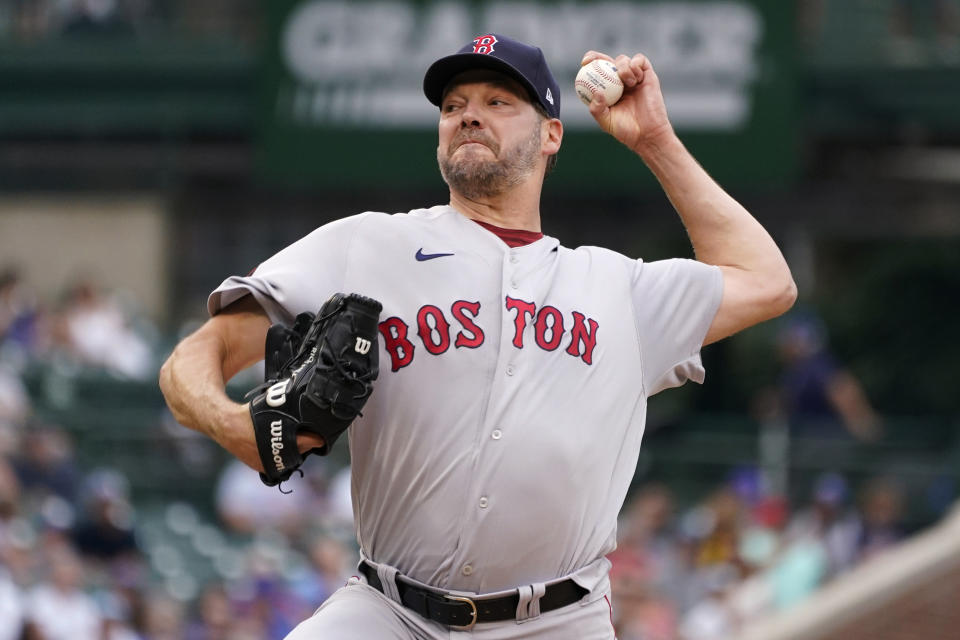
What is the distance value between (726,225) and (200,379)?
1335 millimetres

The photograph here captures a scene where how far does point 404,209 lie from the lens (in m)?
17.6

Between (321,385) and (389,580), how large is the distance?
1.87 ft

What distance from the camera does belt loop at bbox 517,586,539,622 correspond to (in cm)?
334

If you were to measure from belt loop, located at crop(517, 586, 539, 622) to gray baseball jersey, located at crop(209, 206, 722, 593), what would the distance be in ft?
0.12

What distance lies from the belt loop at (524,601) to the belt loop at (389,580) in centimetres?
25

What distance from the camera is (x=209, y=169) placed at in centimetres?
1750

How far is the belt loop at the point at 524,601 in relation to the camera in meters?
3.34

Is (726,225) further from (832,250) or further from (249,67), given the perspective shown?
(832,250)

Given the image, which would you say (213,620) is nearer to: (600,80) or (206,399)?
(600,80)

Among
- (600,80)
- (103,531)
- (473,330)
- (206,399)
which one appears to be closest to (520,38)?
(103,531)

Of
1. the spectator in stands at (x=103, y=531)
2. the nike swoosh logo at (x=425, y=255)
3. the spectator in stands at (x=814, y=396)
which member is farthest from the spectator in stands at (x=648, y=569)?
the nike swoosh logo at (x=425, y=255)

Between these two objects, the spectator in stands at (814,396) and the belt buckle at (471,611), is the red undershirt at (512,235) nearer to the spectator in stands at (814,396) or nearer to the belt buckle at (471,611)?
the belt buckle at (471,611)

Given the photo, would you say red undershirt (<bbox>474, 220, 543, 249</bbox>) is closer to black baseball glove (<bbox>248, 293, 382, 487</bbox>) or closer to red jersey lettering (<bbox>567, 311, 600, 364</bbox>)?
red jersey lettering (<bbox>567, 311, 600, 364</bbox>)

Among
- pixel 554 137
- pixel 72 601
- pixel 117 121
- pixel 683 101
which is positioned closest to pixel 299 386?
pixel 554 137
